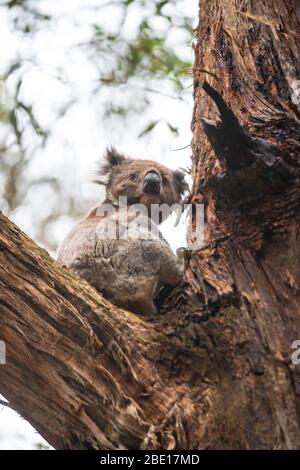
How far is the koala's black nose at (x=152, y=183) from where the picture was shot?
6457mm

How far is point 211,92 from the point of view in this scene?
3521 millimetres

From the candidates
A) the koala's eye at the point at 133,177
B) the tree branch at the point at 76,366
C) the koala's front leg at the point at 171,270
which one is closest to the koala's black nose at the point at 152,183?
the koala's eye at the point at 133,177

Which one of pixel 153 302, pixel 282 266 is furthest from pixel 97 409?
pixel 153 302

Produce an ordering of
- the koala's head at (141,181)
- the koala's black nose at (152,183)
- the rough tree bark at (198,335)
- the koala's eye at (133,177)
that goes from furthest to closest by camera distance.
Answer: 1. the koala's eye at (133,177)
2. the koala's head at (141,181)
3. the koala's black nose at (152,183)
4. the rough tree bark at (198,335)

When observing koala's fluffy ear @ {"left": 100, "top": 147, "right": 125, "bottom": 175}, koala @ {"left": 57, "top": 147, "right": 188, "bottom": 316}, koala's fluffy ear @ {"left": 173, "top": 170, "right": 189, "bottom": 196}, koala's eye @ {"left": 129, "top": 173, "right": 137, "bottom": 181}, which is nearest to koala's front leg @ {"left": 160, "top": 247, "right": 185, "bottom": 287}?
koala @ {"left": 57, "top": 147, "right": 188, "bottom": 316}

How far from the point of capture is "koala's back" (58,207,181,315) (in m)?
5.04

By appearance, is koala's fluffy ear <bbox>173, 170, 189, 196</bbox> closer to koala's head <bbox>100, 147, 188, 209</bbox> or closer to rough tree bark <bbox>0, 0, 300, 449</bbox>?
koala's head <bbox>100, 147, 188, 209</bbox>

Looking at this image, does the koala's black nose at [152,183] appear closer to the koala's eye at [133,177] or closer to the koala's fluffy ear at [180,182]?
the koala's eye at [133,177]

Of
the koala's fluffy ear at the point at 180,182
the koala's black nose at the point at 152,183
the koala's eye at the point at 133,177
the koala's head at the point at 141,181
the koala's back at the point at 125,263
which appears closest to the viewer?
the koala's back at the point at 125,263

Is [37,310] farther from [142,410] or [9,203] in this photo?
[9,203]

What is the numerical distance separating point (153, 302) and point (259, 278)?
4.38ft

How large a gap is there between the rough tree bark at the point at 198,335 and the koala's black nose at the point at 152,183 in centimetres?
222

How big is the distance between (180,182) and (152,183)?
Answer: 68 centimetres

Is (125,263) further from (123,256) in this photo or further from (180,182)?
(180,182)
